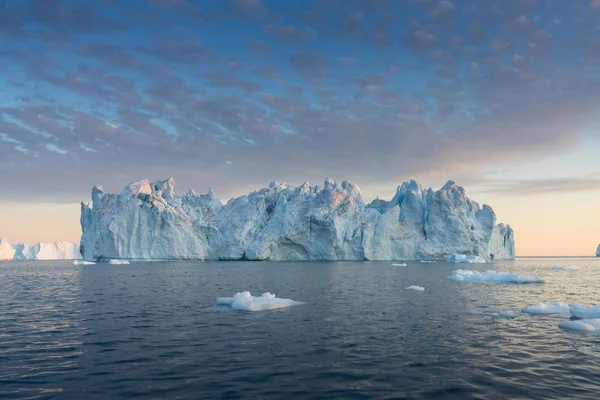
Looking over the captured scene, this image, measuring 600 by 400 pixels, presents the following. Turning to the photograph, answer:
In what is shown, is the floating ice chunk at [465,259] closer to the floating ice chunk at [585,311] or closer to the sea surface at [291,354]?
the sea surface at [291,354]

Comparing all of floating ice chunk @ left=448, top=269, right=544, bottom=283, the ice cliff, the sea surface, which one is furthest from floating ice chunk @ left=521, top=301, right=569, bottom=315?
the ice cliff

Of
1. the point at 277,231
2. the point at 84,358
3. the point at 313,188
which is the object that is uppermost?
the point at 313,188

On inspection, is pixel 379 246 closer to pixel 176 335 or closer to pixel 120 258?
pixel 120 258

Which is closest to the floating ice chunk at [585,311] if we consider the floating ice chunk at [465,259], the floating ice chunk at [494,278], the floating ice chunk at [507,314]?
the floating ice chunk at [507,314]

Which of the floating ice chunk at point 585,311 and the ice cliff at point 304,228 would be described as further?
the ice cliff at point 304,228

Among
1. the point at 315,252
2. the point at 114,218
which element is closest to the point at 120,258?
the point at 114,218
